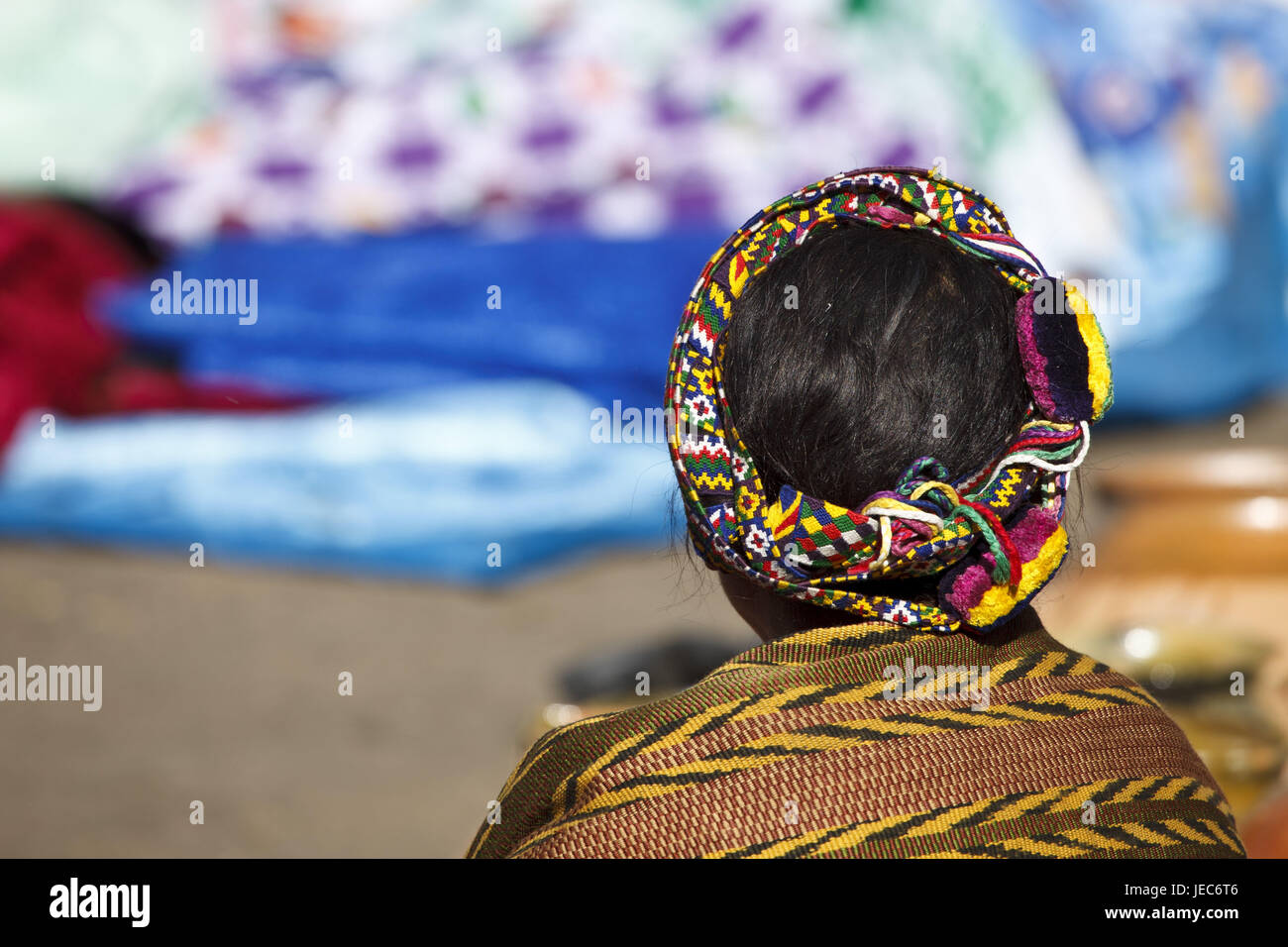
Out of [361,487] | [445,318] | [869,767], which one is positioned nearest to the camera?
[869,767]

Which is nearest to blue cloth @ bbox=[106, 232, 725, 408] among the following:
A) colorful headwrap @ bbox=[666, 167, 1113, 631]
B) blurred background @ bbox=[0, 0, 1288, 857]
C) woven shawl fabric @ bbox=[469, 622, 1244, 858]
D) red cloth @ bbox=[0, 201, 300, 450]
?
blurred background @ bbox=[0, 0, 1288, 857]

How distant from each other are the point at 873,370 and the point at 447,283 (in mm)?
4624

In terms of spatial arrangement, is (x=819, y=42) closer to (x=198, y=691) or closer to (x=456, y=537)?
(x=456, y=537)

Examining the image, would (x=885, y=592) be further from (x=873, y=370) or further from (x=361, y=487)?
(x=361, y=487)

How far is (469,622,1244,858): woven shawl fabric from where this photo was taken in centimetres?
112

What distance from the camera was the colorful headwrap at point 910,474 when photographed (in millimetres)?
1145

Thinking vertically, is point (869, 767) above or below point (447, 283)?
below

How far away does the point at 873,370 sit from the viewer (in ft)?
3.76

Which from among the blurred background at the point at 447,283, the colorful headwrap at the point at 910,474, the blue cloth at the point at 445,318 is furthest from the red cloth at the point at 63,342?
the colorful headwrap at the point at 910,474

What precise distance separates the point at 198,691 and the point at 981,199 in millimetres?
3521

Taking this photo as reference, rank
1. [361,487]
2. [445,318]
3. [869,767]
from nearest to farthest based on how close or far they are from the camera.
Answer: [869,767] → [361,487] → [445,318]

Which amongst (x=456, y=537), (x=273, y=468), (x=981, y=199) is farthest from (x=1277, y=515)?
(x=273, y=468)

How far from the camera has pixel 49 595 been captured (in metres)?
4.77

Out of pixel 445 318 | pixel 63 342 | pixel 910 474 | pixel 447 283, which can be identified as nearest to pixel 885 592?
pixel 910 474
